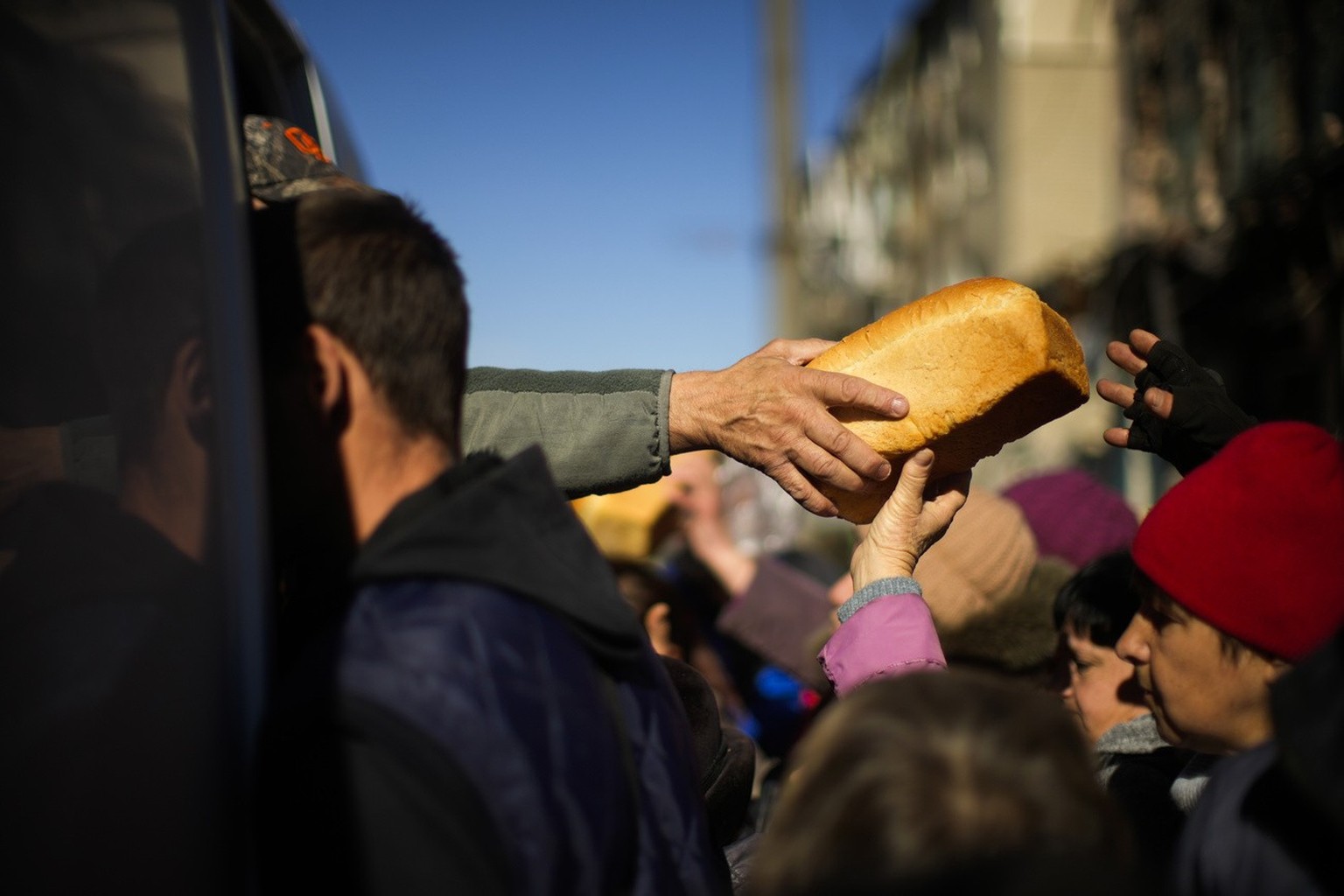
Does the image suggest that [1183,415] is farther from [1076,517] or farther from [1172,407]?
[1076,517]

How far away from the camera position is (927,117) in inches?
1021

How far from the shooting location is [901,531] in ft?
7.18

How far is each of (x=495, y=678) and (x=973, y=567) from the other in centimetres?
245

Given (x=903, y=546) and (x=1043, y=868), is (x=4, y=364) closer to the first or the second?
(x=1043, y=868)

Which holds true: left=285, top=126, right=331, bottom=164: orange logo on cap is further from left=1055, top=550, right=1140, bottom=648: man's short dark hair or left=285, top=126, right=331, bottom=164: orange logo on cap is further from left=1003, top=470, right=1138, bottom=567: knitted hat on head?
left=1003, top=470, right=1138, bottom=567: knitted hat on head

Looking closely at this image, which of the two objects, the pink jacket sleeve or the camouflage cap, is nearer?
the camouflage cap

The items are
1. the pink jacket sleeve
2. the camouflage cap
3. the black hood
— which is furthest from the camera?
the pink jacket sleeve

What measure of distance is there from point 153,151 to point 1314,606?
5.70 feet

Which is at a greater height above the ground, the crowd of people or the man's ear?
the man's ear

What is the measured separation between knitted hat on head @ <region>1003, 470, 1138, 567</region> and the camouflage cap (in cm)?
325

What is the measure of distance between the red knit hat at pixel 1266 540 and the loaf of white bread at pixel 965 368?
329 mm

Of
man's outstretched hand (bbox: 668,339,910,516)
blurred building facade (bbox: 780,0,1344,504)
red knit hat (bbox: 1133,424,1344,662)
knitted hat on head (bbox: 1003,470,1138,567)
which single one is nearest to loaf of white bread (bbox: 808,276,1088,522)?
man's outstretched hand (bbox: 668,339,910,516)

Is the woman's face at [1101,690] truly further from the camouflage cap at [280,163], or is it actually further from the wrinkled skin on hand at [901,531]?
the camouflage cap at [280,163]

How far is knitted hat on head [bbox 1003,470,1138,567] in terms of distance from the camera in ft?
14.1
